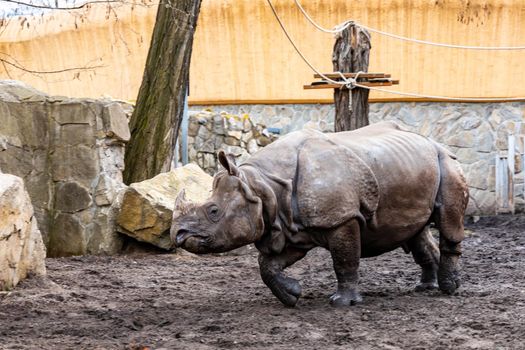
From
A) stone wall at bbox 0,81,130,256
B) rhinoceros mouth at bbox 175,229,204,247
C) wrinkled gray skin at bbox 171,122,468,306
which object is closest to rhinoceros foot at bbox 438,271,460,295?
wrinkled gray skin at bbox 171,122,468,306

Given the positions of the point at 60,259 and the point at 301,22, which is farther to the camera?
the point at 301,22

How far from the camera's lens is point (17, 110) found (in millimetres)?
9977

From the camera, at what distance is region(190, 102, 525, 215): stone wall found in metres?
15.4

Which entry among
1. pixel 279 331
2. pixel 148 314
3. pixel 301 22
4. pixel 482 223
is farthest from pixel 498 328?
pixel 301 22

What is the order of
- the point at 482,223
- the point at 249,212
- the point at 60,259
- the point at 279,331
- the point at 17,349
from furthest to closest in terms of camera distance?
the point at 482,223, the point at 60,259, the point at 249,212, the point at 279,331, the point at 17,349

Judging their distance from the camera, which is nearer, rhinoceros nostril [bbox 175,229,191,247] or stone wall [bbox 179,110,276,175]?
rhinoceros nostril [bbox 175,229,191,247]

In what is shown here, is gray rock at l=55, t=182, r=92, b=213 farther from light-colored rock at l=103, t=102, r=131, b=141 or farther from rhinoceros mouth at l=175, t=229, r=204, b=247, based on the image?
rhinoceros mouth at l=175, t=229, r=204, b=247

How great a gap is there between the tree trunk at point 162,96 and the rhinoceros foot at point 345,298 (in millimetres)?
4732

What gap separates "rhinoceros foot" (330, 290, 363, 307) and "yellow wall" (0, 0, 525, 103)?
29.3ft

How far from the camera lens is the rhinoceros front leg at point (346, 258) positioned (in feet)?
22.3

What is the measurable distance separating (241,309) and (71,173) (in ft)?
12.6

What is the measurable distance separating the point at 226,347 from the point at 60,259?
14.6 feet

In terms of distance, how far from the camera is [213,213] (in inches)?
257

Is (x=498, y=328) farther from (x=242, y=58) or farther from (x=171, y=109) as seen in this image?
(x=242, y=58)
